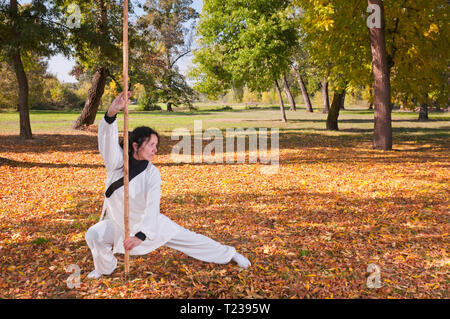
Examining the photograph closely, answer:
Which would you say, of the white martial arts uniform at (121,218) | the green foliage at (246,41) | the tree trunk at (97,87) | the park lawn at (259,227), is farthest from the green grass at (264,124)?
the white martial arts uniform at (121,218)

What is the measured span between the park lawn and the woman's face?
1495 millimetres

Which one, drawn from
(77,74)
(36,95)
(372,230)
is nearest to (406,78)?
(372,230)

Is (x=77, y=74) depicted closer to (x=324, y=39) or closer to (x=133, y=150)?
(x=324, y=39)

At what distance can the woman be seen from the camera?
140 inches

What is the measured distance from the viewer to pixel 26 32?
12.3 meters

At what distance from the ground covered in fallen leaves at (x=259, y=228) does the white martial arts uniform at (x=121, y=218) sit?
1.45 feet

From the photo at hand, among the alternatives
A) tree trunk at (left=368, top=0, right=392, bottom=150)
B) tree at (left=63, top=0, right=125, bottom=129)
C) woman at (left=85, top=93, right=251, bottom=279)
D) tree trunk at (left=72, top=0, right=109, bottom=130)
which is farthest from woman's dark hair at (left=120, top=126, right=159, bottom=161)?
tree trunk at (left=72, top=0, right=109, bottom=130)

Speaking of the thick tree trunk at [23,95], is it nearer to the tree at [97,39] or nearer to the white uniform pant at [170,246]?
the tree at [97,39]

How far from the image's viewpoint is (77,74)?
26453 mm

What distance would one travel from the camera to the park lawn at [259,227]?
13.1 ft

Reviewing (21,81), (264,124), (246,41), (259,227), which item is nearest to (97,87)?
(21,81)

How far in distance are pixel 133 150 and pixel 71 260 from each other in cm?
204

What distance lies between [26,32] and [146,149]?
11541 mm

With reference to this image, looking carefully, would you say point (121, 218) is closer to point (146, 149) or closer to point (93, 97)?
point (146, 149)
